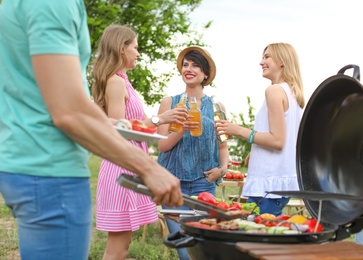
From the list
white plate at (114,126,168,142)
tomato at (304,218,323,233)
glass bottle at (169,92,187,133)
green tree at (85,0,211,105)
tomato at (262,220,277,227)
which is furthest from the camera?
green tree at (85,0,211,105)

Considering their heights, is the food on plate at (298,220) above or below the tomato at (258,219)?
above

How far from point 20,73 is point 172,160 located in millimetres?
2873

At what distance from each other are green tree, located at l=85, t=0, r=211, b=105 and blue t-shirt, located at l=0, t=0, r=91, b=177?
22.3 m

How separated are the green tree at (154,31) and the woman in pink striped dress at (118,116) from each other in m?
19.8

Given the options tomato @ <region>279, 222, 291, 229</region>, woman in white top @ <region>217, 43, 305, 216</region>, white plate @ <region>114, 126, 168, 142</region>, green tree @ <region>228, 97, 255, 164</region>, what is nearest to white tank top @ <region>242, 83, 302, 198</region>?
woman in white top @ <region>217, 43, 305, 216</region>

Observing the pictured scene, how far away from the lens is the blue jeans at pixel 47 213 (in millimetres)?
2215

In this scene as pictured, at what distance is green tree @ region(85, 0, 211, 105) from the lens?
25109 millimetres

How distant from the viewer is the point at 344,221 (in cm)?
323

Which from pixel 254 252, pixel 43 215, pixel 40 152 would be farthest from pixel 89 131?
pixel 254 252

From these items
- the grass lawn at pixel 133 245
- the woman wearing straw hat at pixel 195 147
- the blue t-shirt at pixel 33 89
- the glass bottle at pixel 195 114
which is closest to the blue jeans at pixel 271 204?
the woman wearing straw hat at pixel 195 147

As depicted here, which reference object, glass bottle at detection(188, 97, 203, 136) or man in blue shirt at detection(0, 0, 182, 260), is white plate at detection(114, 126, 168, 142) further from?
glass bottle at detection(188, 97, 203, 136)

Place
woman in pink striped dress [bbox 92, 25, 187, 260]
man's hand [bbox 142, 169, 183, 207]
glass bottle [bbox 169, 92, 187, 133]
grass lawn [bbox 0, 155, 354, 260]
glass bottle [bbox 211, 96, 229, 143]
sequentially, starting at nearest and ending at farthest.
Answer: man's hand [bbox 142, 169, 183, 207]
woman in pink striped dress [bbox 92, 25, 187, 260]
glass bottle [bbox 169, 92, 187, 133]
glass bottle [bbox 211, 96, 229, 143]
grass lawn [bbox 0, 155, 354, 260]

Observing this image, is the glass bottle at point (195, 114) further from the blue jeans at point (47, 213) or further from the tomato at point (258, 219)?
the blue jeans at point (47, 213)

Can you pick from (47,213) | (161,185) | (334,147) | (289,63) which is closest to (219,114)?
(289,63)
